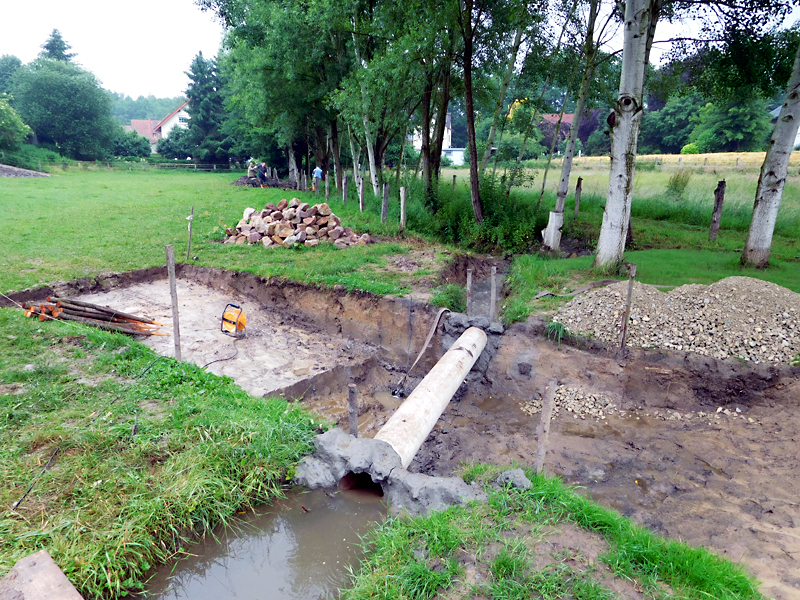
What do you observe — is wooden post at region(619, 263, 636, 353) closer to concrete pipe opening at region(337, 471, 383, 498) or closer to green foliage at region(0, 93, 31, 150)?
concrete pipe opening at region(337, 471, 383, 498)

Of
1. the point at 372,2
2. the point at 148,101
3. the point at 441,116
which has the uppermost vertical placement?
the point at 148,101

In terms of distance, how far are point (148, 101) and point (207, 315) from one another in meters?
143

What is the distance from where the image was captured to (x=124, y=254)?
40.8ft

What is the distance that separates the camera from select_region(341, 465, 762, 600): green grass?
125 inches

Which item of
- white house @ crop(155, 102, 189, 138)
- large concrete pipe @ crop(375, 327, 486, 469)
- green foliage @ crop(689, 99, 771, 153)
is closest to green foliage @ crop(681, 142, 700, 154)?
green foliage @ crop(689, 99, 771, 153)

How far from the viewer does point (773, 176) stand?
9344 millimetres

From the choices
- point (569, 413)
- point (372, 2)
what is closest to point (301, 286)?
point (569, 413)

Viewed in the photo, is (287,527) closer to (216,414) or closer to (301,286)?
(216,414)

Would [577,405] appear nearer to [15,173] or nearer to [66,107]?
[15,173]

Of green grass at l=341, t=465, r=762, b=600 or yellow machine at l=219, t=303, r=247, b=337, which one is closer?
green grass at l=341, t=465, r=762, b=600

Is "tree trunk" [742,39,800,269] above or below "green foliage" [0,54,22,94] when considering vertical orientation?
below

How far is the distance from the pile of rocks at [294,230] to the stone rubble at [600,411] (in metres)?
8.11

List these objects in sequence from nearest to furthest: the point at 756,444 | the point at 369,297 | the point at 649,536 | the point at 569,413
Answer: the point at 649,536, the point at 756,444, the point at 569,413, the point at 369,297

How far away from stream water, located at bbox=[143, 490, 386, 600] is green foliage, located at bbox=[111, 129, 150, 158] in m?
54.8
